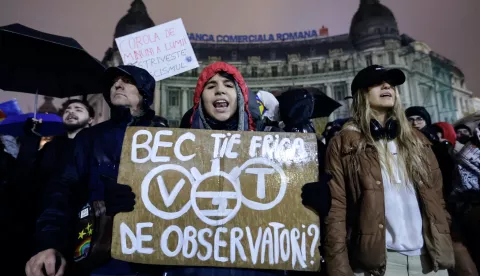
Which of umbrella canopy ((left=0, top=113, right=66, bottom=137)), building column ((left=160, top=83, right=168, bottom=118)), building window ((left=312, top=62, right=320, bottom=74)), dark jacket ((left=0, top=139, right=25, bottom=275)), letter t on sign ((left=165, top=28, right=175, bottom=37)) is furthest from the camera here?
building window ((left=312, top=62, right=320, bottom=74))

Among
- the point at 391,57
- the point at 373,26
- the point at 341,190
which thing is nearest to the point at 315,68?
the point at 373,26

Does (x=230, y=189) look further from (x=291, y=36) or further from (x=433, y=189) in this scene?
(x=291, y=36)

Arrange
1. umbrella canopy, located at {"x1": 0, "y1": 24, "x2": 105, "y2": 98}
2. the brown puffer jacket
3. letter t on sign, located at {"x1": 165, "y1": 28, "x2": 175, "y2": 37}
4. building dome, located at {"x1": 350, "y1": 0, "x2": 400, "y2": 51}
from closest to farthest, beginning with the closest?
the brown puffer jacket, umbrella canopy, located at {"x1": 0, "y1": 24, "x2": 105, "y2": 98}, letter t on sign, located at {"x1": 165, "y1": 28, "x2": 175, "y2": 37}, building dome, located at {"x1": 350, "y1": 0, "x2": 400, "y2": 51}

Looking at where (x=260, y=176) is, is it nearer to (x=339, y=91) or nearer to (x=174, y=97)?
(x=174, y=97)

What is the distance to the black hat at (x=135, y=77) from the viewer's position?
2082mm

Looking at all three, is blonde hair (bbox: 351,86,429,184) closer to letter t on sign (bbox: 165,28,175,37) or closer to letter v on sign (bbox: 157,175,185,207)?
letter v on sign (bbox: 157,175,185,207)

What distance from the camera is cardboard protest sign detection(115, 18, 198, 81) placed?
156 inches

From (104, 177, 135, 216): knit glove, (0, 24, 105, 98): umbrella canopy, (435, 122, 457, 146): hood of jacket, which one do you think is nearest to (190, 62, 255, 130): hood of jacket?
(104, 177, 135, 216): knit glove

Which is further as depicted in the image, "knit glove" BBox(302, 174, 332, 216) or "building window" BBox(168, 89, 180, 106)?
"building window" BBox(168, 89, 180, 106)

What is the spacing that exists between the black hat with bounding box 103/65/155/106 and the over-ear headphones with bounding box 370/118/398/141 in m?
1.38

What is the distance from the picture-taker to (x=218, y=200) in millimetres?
1649

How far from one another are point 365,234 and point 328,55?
101 feet

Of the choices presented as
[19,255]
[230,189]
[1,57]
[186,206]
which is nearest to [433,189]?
[230,189]

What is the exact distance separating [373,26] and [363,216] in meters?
30.0
